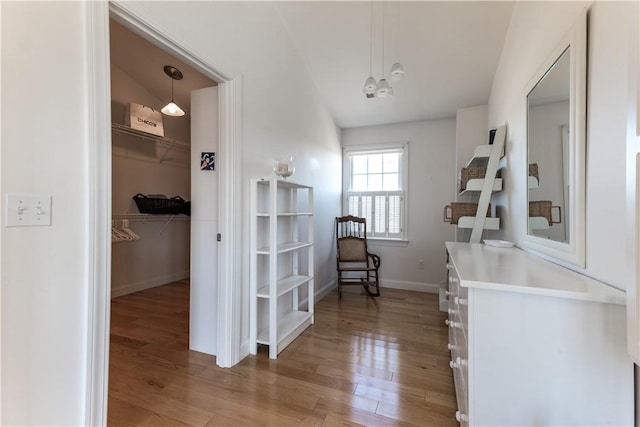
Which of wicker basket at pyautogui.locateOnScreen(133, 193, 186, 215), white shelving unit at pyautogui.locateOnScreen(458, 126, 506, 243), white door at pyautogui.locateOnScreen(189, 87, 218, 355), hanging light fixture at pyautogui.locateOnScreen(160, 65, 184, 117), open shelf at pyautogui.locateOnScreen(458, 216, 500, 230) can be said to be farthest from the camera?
wicker basket at pyautogui.locateOnScreen(133, 193, 186, 215)

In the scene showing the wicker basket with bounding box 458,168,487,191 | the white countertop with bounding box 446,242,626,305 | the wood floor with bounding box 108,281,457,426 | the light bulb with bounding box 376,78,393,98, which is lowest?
the wood floor with bounding box 108,281,457,426

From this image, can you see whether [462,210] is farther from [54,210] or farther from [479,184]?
[54,210]

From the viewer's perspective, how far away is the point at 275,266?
2.10 meters

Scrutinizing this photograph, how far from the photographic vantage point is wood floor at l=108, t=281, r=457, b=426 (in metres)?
1.47

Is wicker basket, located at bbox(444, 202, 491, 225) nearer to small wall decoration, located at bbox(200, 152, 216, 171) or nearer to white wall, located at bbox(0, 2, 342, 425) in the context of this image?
small wall decoration, located at bbox(200, 152, 216, 171)

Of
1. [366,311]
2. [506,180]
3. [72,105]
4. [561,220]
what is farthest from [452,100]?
[72,105]

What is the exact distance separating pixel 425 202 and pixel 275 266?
263cm

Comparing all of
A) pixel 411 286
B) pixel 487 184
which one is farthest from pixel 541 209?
pixel 411 286

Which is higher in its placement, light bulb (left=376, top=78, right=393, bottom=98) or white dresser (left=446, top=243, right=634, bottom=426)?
light bulb (left=376, top=78, right=393, bottom=98)

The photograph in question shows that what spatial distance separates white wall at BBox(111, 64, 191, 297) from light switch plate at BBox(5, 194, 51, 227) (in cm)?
262

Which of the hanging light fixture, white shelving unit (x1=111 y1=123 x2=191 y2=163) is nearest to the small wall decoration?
the hanging light fixture

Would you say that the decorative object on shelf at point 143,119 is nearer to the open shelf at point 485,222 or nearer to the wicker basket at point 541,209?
the open shelf at point 485,222

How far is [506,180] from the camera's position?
222 centimetres

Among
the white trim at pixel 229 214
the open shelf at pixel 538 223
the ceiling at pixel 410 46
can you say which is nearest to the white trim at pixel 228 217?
the white trim at pixel 229 214
